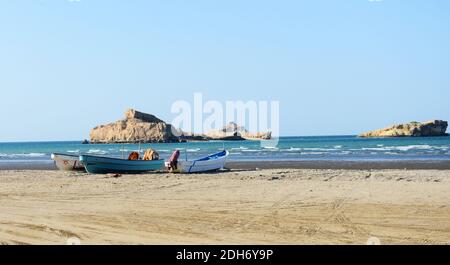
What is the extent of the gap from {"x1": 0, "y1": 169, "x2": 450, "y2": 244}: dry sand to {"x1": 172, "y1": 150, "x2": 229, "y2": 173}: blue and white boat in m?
6.87

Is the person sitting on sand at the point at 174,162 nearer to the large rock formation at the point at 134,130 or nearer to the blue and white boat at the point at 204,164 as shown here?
the blue and white boat at the point at 204,164

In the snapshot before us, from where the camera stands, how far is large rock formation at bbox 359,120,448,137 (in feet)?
403

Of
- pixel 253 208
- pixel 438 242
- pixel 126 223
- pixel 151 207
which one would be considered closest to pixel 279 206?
pixel 253 208

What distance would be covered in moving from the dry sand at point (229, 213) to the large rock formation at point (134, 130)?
9563 centimetres

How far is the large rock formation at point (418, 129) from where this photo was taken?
12269 centimetres

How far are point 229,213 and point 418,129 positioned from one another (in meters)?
119

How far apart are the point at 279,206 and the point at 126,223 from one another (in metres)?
3.70

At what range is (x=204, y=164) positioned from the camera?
85.0 ft

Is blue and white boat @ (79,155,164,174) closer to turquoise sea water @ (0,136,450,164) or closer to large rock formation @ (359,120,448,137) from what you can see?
turquoise sea water @ (0,136,450,164)

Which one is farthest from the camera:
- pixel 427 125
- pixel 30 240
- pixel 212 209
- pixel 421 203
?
pixel 427 125

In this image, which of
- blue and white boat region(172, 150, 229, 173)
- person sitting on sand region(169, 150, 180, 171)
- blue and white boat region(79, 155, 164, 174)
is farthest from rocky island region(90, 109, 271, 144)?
person sitting on sand region(169, 150, 180, 171)

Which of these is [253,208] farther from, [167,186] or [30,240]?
[167,186]

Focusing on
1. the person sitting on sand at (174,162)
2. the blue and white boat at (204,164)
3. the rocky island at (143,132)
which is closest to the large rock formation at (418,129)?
the rocky island at (143,132)
